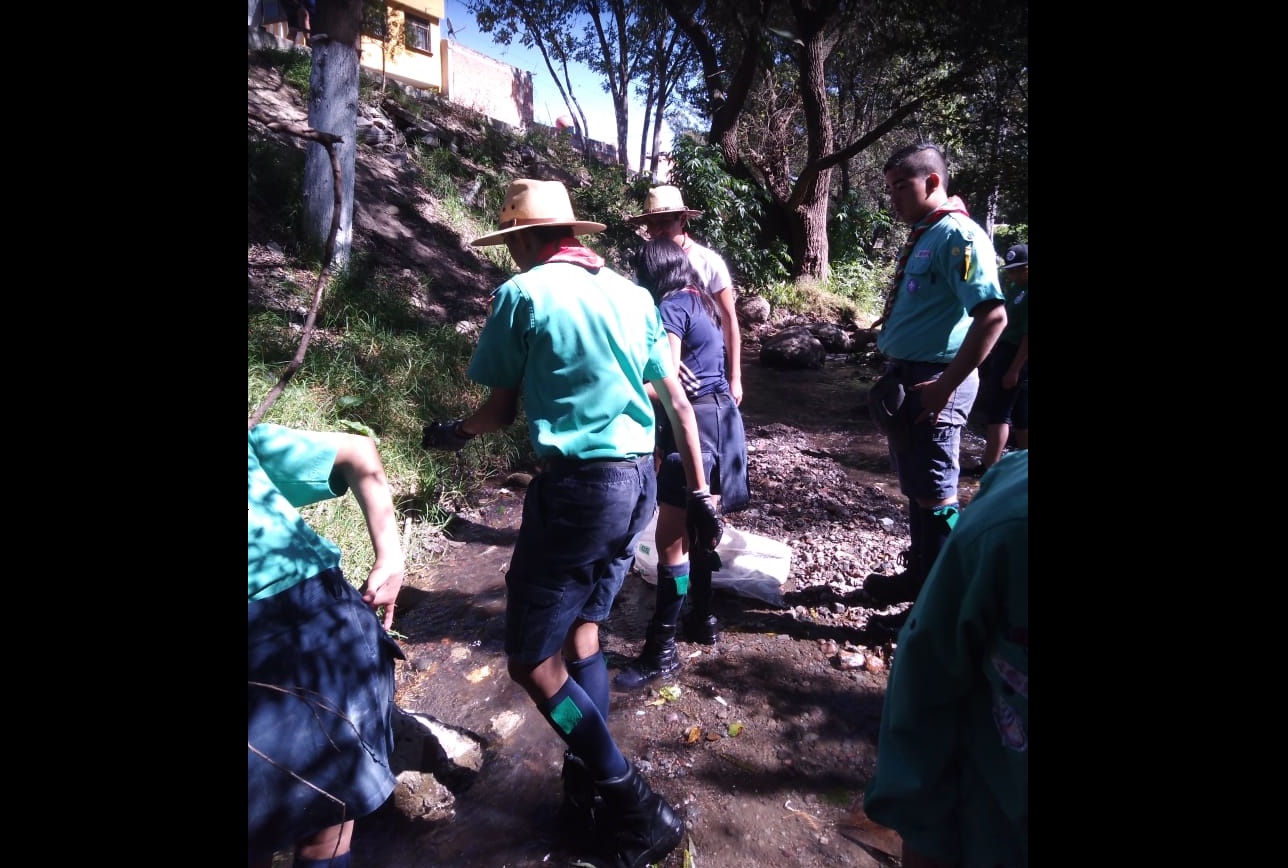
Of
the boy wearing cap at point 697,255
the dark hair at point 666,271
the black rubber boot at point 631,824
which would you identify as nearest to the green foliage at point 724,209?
the boy wearing cap at point 697,255

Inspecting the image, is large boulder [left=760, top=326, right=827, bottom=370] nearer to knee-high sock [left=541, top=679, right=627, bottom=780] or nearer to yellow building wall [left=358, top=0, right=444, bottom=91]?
knee-high sock [left=541, top=679, right=627, bottom=780]

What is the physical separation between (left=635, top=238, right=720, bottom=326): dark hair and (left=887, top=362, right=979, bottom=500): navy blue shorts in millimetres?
889

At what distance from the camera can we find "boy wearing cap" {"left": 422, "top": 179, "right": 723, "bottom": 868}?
200 centimetres

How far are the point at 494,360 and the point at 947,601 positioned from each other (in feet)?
4.38

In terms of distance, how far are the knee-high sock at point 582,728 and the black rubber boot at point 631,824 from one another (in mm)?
57

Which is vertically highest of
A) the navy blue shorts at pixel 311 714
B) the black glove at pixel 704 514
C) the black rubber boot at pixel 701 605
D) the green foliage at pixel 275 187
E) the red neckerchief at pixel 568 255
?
the green foliage at pixel 275 187

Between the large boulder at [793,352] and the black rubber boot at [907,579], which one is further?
the large boulder at [793,352]

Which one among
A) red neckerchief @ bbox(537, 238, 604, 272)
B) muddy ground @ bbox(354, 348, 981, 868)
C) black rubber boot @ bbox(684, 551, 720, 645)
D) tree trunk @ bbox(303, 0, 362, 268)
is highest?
tree trunk @ bbox(303, 0, 362, 268)

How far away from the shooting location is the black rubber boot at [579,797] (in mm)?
2277

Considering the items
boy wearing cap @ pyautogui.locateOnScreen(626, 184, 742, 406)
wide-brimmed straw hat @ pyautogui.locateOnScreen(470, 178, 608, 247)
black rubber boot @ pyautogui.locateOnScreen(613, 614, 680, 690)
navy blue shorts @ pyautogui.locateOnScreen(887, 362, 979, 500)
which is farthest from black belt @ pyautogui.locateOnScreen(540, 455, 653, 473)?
navy blue shorts @ pyautogui.locateOnScreen(887, 362, 979, 500)

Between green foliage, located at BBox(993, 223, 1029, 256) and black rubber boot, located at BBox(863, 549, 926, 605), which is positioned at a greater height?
green foliage, located at BBox(993, 223, 1029, 256)

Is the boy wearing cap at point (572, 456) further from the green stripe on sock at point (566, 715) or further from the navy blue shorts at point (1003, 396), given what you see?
the navy blue shorts at point (1003, 396)

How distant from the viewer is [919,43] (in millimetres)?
11164
